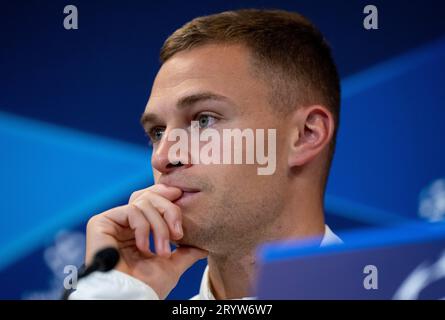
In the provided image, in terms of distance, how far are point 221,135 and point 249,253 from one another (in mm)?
405

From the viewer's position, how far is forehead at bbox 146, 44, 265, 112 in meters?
1.85

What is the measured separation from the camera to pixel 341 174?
92.8 inches

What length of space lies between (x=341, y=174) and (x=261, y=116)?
2.08ft

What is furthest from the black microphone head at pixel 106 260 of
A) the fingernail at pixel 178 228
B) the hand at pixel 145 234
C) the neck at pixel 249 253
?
the neck at pixel 249 253

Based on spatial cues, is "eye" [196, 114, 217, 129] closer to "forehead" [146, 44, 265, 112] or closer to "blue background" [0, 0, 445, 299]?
"forehead" [146, 44, 265, 112]

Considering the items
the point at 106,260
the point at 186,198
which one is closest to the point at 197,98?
the point at 186,198

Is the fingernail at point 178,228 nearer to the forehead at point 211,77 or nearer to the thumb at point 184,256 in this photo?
the thumb at point 184,256

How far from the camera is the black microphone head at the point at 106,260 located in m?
1.52

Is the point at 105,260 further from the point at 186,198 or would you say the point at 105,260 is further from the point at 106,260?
the point at 186,198

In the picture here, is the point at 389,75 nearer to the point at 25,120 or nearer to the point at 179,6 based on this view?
the point at 179,6

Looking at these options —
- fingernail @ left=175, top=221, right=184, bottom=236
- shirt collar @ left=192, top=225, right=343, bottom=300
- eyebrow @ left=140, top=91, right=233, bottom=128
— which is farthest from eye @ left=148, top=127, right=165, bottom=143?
shirt collar @ left=192, top=225, right=343, bottom=300

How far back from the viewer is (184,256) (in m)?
1.85

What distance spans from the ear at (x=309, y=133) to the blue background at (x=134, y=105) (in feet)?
1.33

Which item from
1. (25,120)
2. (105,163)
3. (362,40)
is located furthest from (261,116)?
(25,120)
